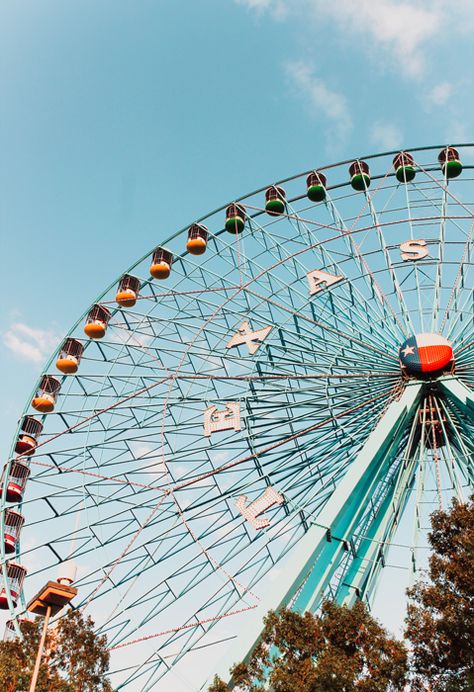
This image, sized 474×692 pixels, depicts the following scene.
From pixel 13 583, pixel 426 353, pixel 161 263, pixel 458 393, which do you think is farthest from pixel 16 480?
pixel 458 393

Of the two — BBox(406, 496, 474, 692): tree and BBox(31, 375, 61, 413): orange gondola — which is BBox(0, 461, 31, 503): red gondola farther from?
BBox(406, 496, 474, 692): tree

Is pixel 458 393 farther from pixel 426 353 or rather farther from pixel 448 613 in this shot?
pixel 448 613

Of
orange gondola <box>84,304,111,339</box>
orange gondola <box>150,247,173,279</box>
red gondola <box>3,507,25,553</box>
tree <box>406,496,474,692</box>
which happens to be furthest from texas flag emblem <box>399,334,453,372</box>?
red gondola <box>3,507,25,553</box>

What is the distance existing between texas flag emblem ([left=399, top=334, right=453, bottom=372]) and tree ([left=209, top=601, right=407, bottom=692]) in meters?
6.59

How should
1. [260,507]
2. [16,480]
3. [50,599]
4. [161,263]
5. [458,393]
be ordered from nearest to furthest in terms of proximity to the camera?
1. [50,599]
2. [458,393]
3. [260,507]
4. [16,480]
5. [161,263]

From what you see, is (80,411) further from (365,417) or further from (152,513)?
(365,417)

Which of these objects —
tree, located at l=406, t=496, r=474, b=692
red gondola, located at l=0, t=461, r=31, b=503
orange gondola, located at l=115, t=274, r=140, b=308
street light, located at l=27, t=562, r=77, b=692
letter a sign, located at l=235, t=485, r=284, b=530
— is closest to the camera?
tree, located at l=406, t=496, r=474, b=692

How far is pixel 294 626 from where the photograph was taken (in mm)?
10297

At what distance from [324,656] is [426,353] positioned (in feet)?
25.6

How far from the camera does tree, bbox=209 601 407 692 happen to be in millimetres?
9258

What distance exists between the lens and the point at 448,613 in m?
9.33

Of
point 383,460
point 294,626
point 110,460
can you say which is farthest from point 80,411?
point 294,626

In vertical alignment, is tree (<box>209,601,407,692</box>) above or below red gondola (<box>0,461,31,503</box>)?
below

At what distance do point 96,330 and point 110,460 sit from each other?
13.2ft
